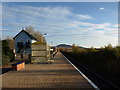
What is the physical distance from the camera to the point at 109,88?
795 cm

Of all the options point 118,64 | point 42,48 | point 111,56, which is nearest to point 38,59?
point 42,48

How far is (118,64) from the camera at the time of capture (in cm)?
1327

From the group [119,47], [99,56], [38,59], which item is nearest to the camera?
[119,47]

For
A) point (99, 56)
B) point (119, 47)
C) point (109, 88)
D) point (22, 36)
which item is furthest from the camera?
point (22, 36)

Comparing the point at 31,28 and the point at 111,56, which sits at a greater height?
the point at 31,28

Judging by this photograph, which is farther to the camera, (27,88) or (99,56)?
(99,56)

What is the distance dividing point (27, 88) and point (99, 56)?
13.4m

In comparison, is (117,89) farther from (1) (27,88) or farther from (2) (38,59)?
(2) (38,59)

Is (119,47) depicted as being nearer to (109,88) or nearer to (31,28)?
(109,88)

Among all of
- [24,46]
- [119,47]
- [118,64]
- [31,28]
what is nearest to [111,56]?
[119,47]

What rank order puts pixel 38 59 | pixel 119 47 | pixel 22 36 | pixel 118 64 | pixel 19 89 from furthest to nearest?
pixel 22 36 → pixel 38 59 → pixel 119 47 → pixel 118 64 → pixel 19 89

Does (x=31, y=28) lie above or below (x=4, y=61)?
above

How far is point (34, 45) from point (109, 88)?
14.6m

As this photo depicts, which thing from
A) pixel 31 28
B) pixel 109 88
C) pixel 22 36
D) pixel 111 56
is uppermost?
pixel 31 28
